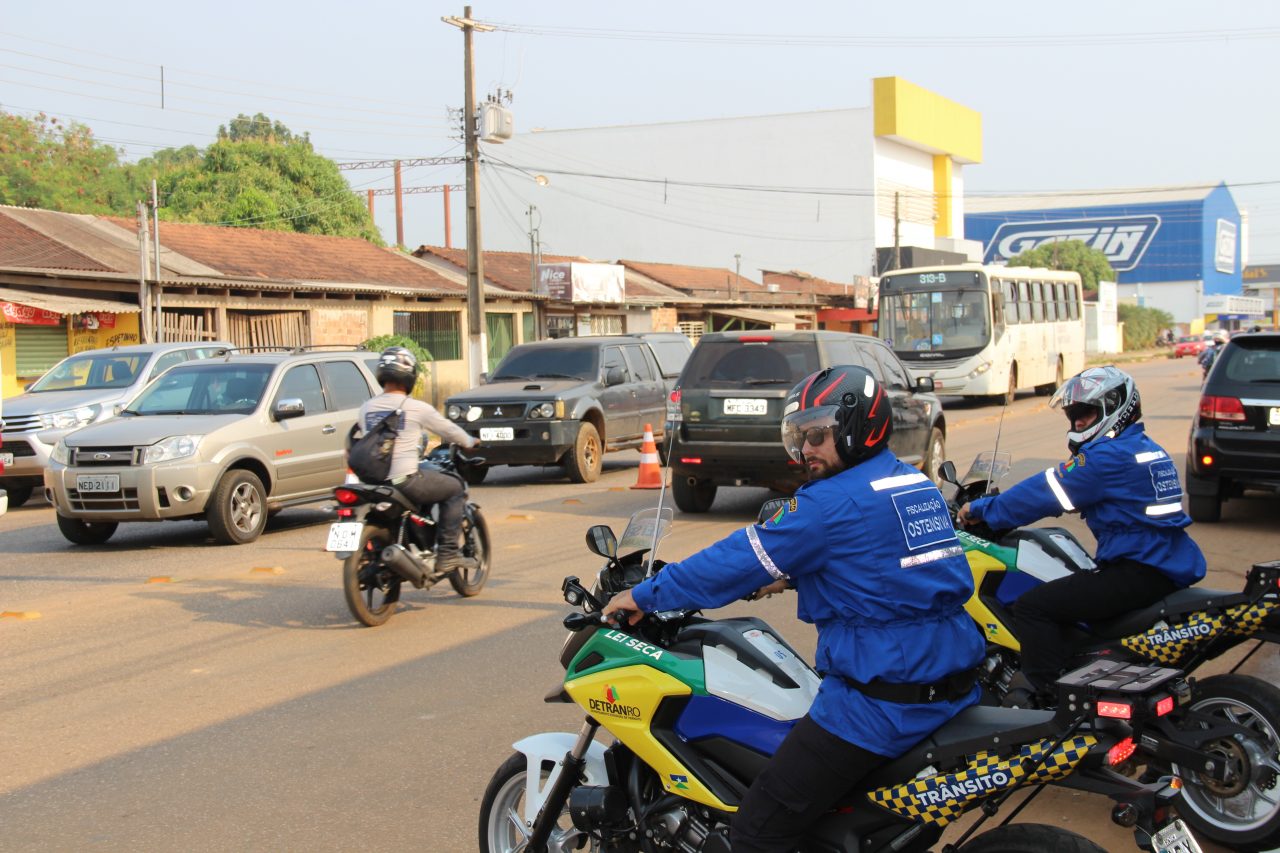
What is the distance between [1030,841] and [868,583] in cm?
72

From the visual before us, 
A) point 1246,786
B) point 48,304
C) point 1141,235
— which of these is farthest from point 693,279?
point 1141,235

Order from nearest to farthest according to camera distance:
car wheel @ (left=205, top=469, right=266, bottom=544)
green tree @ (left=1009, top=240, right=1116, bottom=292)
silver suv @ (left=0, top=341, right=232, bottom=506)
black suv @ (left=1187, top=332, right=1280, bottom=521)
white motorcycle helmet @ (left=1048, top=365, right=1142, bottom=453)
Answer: white motorcycle helmet @ (left=1048, top=365, right=1142, bottom=453), black suv @ (left=1187, top=332, right=1280, bottom=521), car wheel @ (left=205, top=469, right=266, bottom=544), silver suv @ (left=0, top=341, right=232, bottom=506), green tree @ (left=1009, top=240, right=1116, bottom=292)

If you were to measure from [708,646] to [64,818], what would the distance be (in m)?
2.94

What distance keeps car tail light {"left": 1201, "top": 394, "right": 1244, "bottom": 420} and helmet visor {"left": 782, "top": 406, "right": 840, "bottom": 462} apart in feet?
30.2

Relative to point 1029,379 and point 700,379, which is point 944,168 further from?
point 700,379

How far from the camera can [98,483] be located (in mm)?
11406

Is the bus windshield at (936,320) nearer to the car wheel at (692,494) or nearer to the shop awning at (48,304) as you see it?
the shop awning at (48,304)

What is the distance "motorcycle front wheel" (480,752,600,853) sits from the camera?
3967 millimetres

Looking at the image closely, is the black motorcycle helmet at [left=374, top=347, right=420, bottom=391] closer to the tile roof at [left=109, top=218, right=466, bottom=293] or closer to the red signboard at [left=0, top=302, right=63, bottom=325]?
the red signboard at [left=0, top=302, right=63, bottom=325]

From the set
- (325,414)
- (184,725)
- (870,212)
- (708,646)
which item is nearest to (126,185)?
(870,212)

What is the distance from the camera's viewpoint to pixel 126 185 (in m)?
50.8

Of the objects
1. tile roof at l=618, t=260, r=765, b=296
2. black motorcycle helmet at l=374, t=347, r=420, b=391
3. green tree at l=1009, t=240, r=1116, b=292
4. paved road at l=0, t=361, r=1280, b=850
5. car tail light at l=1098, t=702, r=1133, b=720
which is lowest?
paved road at l=0, t=361, r=1280, b=850

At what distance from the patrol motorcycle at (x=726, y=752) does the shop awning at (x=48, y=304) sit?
69.6ft

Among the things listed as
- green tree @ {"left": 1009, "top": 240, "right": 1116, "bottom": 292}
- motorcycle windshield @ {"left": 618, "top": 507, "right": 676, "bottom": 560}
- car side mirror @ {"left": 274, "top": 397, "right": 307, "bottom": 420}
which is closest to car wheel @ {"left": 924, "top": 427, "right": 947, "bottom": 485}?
car side mirror @ {"left": 274, "top": 397, "right": 307, "bottom": 420}
